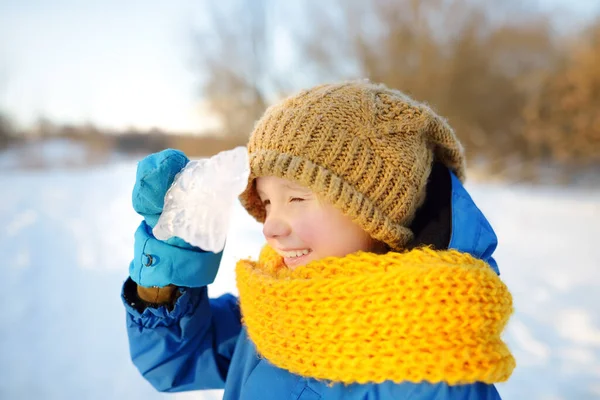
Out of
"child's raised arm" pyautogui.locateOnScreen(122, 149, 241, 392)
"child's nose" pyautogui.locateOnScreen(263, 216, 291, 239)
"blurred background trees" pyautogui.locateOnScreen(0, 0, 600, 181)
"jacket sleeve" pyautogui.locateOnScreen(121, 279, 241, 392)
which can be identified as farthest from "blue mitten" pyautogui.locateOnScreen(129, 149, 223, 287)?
"blurred background trees" pyautogui.locateOnScreen(0, 0, 600, 181)

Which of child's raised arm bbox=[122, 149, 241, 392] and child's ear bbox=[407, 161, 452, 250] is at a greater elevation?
child's ear bbox=[407, 161, 452, 250]

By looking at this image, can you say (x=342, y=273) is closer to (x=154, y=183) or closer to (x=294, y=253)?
(x=294, y=253)

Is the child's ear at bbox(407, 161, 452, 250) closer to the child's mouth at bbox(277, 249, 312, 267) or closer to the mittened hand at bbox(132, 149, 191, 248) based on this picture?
the child's mouth at bbox(277, 249, 312, 267)

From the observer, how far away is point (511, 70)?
10266 mm

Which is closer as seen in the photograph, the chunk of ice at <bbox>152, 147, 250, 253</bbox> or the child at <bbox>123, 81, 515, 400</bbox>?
the child at <bbox>123, 81, 515, 400</bbox>

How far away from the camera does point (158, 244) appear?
3.84 ft

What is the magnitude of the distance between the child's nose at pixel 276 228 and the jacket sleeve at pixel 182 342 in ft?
1.03

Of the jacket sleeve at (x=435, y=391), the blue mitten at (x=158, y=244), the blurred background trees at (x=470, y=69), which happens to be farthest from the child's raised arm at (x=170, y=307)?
the blurred background trees at (x=470, y=69)

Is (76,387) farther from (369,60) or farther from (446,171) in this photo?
(369,60)

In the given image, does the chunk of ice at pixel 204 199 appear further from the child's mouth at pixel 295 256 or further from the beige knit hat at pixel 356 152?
the child's mouth at pixel 295 256

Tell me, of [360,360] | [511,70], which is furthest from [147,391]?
[511,70]

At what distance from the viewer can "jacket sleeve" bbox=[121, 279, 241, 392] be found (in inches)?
49.6

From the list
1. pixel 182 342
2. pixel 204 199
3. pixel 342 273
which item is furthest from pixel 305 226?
pixel 182 342

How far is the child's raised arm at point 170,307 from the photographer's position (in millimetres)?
1154
